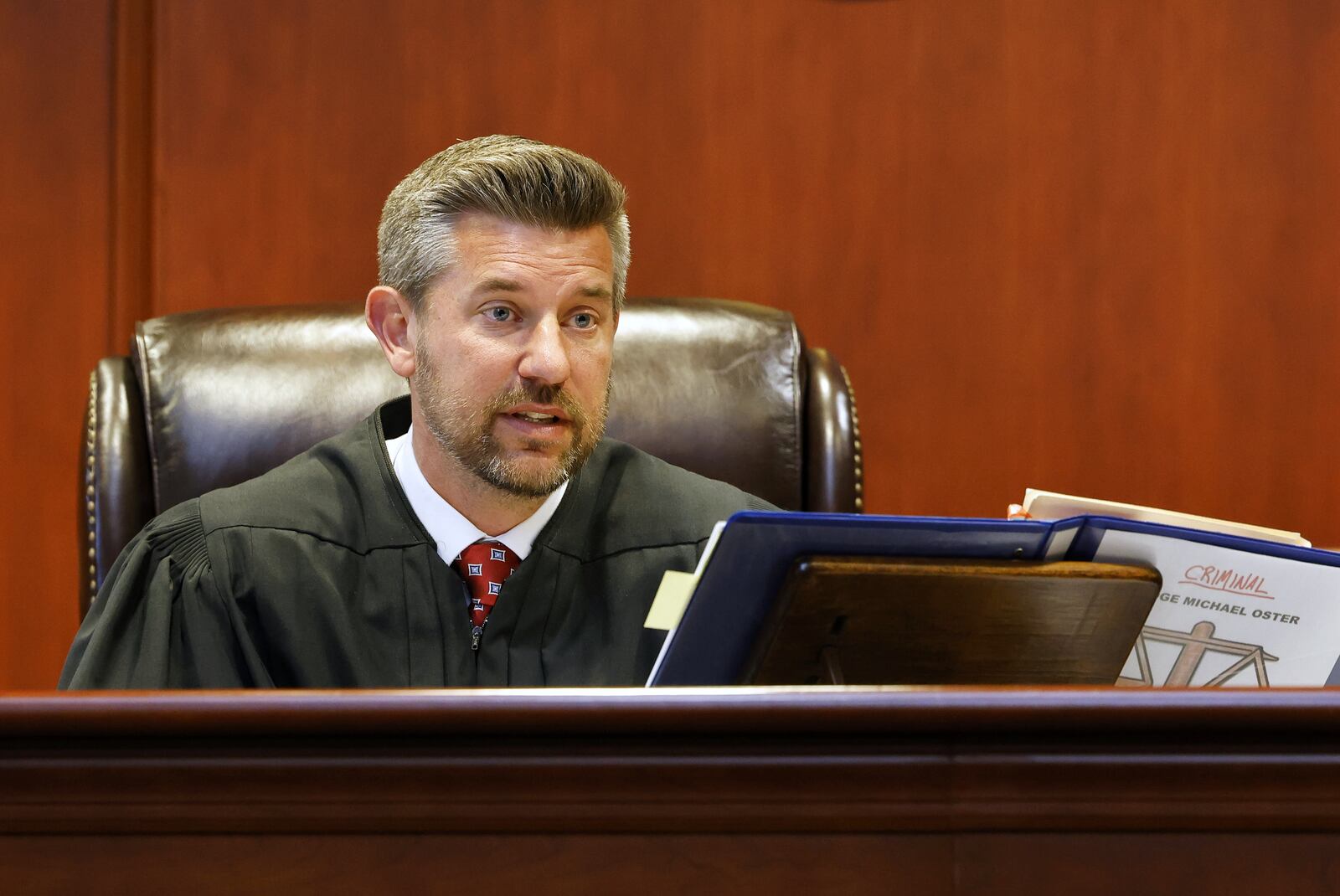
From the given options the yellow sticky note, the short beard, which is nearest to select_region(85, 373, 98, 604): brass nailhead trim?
the short beard

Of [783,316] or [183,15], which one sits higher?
[183,15]

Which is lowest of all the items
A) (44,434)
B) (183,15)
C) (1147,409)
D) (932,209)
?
(44,434)

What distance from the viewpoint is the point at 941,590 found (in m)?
1.04

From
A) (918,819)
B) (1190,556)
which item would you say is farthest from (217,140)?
(918,819)

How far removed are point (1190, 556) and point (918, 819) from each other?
54 cm

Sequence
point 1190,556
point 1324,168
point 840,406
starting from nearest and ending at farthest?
point 1190,556 < point 840,406 < point 1324,168

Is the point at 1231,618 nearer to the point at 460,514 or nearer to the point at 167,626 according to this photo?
the point at 460,514

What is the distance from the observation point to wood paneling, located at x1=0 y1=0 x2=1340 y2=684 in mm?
2391

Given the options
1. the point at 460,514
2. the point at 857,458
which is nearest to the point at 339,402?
the point at 460,514

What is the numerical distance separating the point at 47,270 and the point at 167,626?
3.94 ft

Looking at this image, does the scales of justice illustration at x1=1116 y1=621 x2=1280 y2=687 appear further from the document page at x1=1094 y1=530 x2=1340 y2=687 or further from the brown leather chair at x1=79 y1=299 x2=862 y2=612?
the brown leather chair at x1=79 y1=299 x2=862 y2=612

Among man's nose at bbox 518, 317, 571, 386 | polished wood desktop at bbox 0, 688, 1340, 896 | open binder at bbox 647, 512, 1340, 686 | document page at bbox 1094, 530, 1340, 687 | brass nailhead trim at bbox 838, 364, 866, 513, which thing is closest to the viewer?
polished wood desktop at bbox 0, 688, 1340, 896

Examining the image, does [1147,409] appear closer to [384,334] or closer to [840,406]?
[840,406]

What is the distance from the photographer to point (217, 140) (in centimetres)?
242
